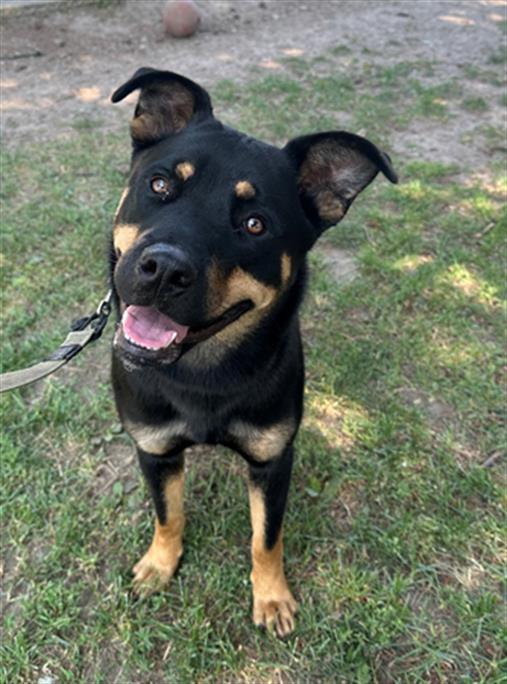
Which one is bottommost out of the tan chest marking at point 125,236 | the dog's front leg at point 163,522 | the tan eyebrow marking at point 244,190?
the dog's front leg at point 163,522

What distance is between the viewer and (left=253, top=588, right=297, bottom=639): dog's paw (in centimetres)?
248

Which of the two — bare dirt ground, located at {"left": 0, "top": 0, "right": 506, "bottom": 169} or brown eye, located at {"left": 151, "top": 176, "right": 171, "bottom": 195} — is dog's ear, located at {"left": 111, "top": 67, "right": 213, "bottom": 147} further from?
bare dirt ground, located at {"left": 0, "top": 0, "right": 506, "bottom": 169}

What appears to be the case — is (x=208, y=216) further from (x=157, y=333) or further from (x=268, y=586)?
Result: (x=268, y=586)

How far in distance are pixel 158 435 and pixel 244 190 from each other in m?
0.93

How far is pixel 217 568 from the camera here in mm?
2672

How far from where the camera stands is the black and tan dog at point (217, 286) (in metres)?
1.83

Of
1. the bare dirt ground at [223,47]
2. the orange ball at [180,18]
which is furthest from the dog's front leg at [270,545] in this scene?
the orange ball at [180,18]

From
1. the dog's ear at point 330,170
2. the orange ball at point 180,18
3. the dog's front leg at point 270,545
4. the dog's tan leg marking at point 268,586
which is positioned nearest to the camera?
the dog's ear at point 330,170

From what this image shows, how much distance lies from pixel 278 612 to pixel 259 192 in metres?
1.65

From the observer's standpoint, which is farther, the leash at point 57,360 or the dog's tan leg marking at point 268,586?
the dog's tan leg marking at point 268,586

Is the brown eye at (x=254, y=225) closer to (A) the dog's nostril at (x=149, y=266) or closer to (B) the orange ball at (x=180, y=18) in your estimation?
(A) the dog's nostril at (x=149, y=266)

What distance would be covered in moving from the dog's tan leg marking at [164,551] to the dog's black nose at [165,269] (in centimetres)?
Answer: 106

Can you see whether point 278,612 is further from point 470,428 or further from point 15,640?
point 470,428

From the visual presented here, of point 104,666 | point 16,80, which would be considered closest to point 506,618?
point 104,666
